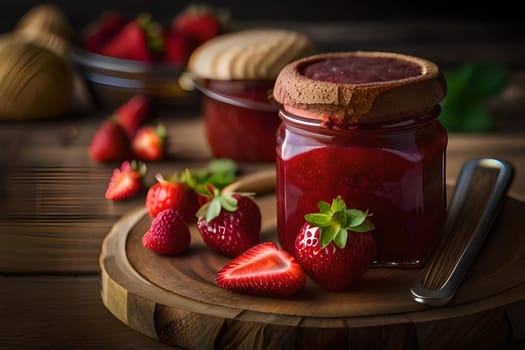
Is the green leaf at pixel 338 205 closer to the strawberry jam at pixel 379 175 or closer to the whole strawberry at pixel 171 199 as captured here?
the strawberry jam at pixel 379 175

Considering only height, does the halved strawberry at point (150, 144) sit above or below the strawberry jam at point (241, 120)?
below

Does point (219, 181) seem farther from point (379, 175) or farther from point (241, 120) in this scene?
point (379, 175)

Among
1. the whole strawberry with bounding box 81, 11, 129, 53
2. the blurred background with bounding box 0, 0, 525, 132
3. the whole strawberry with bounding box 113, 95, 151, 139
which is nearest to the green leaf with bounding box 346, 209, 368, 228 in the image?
the whole strawberry with bounding box 113, 95, 151, 139

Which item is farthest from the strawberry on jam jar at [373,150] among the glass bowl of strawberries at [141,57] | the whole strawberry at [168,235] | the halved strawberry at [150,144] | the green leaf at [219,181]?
the glass bowl of strawberries at [141,57]

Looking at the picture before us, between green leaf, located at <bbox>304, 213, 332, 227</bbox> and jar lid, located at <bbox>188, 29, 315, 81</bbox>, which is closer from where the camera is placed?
green leaf, located at <bbox>304, 213, 332, 227</bbox>

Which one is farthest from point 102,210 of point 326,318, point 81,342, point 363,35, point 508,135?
point 363,35

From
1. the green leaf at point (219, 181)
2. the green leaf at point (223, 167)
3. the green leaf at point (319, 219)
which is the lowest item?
the green leaf at point (223, 167)

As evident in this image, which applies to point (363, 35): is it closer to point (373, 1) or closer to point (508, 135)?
point (373, 1)

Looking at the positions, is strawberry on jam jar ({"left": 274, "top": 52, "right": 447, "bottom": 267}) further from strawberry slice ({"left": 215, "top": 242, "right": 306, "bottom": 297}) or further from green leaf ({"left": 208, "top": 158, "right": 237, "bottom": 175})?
green leaf ({"left": 208, "top": 158, "right": 237, "bottom": 175})
